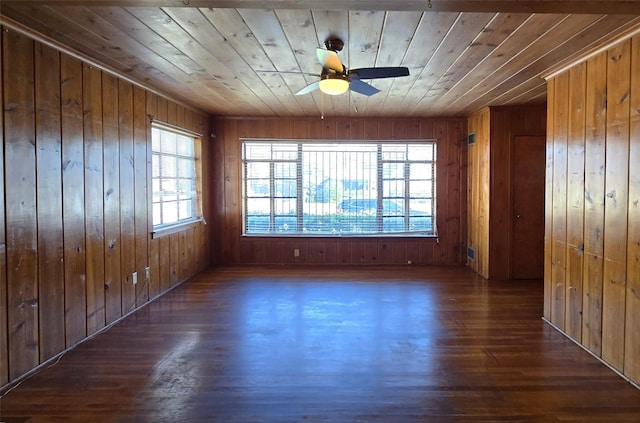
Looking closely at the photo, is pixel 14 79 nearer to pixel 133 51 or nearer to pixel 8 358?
pixel 133 51

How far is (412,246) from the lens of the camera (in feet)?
21.2

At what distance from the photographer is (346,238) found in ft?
21.3

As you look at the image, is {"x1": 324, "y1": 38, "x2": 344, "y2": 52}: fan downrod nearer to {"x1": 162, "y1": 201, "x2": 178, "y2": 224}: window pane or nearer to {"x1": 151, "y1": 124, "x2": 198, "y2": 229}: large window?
{"x1": 151, "y1": 124, "x2": 198, "y2": 229}: large window

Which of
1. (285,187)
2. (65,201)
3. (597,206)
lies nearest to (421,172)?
(285,187)

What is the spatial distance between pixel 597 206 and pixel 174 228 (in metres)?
4.57

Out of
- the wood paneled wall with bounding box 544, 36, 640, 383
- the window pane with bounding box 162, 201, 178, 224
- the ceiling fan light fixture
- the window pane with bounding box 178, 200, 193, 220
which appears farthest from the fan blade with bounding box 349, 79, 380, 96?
the window pane with bounding box 178, 200, 193, 220

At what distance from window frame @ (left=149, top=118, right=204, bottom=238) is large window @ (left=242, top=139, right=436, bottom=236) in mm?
813

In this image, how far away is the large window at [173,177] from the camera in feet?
15.4

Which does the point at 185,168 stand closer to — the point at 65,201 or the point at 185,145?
the point at 185,145

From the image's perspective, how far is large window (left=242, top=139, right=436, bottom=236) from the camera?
21.1ft

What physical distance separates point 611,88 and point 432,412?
2.63 m

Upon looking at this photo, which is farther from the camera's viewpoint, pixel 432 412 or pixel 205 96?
pixel 205 96

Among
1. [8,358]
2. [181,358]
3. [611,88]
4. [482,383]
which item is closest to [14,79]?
[8,358]

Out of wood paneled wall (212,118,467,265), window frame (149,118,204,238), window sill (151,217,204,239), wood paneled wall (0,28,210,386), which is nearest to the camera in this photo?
wood paneled wall (0,28,210,386)
